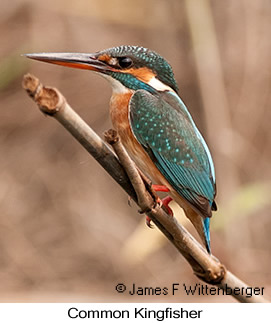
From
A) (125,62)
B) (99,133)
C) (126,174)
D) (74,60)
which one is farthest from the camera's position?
(99,133)

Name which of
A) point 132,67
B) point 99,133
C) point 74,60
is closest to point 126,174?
point 74,60

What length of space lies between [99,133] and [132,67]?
2.18 m

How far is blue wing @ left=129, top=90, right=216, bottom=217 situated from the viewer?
1.94 metres

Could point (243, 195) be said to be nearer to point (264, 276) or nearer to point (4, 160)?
point (264, 276)

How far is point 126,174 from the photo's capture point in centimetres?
142

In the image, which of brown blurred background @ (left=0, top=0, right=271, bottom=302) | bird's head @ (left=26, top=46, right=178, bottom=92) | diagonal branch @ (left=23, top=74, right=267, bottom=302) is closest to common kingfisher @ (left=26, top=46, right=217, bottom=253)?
bird's head @ (left=26, top=46, right=178, bottom=92)

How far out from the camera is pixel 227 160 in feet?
12.1

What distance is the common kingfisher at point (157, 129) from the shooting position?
1917mm

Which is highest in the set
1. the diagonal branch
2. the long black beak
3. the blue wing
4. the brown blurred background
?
the brown blurred background

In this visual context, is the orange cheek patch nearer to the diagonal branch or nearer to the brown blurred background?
the diagonal branch

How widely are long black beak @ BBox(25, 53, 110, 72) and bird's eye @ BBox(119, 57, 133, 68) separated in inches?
1.9

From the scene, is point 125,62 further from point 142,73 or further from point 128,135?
point 128,135

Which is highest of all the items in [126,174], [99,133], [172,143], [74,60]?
[99,133]
